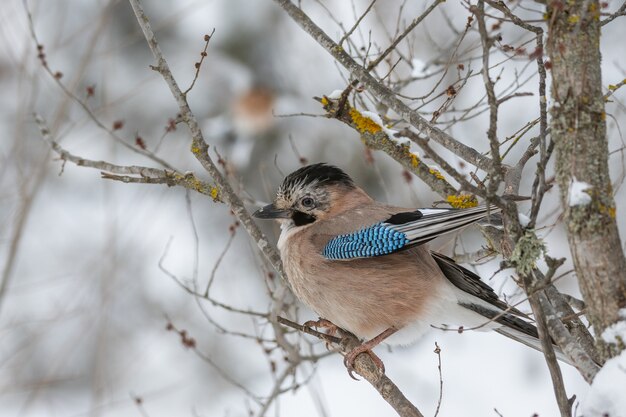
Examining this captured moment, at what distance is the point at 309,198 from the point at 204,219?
229 inches

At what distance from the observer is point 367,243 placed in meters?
4.32

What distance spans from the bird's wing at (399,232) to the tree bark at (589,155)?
60 centimetres

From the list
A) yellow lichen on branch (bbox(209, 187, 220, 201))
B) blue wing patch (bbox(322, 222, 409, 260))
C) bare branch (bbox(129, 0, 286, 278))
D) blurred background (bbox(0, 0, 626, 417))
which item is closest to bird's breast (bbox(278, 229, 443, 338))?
blue wing patch (bbox(322, 222, 409, 260))

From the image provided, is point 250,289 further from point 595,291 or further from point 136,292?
point 595,291

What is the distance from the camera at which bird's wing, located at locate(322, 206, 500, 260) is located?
3.50m

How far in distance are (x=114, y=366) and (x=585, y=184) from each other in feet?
25.2

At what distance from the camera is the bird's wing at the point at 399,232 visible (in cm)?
350

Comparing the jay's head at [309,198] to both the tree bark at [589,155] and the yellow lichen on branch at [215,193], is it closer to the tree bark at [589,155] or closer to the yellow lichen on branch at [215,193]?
the yellow lichen on branch at [215,193]

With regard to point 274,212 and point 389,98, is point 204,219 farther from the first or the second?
point 389,98

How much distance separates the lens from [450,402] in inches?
317

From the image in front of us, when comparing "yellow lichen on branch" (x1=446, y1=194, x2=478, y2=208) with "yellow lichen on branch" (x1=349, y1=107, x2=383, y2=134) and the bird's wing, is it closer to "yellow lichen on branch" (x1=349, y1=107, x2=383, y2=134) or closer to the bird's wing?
the bird's wing

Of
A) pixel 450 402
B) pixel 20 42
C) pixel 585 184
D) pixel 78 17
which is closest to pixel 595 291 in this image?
pixel 585 184

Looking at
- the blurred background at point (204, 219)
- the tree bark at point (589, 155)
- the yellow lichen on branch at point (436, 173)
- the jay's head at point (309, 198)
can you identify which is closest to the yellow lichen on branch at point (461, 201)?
the yellow lichen on branch at point (436, 173)

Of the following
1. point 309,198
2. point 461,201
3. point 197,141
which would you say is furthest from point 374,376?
point 197,141
